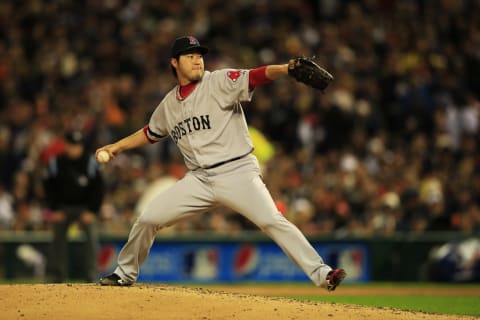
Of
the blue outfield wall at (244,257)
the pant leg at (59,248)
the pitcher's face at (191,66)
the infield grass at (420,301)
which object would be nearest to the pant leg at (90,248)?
the pant leg at (59,248)

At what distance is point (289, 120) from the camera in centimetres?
1791

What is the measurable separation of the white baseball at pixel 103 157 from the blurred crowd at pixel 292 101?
7.04m

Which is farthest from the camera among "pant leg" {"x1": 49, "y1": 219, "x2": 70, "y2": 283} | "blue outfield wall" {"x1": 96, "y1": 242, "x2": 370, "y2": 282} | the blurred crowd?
the blurred crowd

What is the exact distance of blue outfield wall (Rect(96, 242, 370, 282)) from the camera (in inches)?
622

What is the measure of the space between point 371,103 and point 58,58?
5703 millimetres

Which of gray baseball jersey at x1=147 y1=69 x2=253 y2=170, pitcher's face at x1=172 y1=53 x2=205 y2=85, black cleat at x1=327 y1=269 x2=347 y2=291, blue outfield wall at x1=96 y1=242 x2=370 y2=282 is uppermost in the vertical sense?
pitcher's face at x1=172 y1=53 x2=205 y2=85

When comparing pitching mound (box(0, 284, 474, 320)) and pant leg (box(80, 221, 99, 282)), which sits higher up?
pant leg (box(80, 221, 99, 282))

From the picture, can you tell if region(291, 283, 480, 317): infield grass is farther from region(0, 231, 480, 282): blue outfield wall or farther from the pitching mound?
the pitching mound

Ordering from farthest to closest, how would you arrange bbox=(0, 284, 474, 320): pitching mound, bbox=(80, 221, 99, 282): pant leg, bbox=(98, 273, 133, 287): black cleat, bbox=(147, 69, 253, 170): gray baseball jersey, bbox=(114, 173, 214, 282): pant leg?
1. bbox=(80, 221, 99, 282): pant leg
2. bbox=(98, 273, 133, 287): black cleat
3. bbox=(114, 173, 214, 282): pant leg
4. bbox=(147, 69, 253, 170): gray baseball jersey
5. bbox=(0, 284, 474, 320): pitching mound

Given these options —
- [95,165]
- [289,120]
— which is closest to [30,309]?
[95,165]

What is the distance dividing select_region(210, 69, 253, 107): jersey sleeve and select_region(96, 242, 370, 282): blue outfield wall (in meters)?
7.89

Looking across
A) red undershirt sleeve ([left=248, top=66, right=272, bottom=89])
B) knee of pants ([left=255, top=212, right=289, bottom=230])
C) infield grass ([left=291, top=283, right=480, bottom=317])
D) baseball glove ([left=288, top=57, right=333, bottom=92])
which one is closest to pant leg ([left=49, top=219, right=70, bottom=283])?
infield grass ([left=291, top=283, right=480, bottom=317])

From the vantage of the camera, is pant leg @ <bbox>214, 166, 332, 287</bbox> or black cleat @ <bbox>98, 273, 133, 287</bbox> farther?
black cleat @ <bbox>98, 273, 133, 287</bbox>

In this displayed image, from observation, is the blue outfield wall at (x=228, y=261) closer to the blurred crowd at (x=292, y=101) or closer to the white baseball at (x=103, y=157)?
the blurred crowd at (x=292, y=101)
